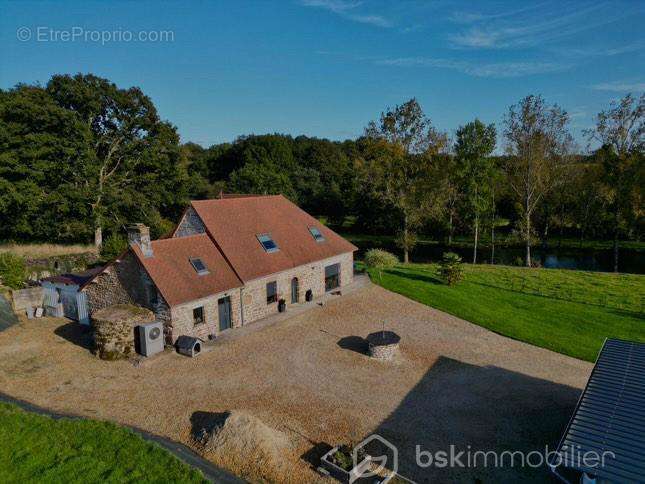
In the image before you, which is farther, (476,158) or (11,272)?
(476,158)

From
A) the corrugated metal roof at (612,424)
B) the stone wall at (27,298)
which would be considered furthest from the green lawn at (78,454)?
the stone wall at (27,298)

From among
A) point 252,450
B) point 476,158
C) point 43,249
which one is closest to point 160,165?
point 43,249

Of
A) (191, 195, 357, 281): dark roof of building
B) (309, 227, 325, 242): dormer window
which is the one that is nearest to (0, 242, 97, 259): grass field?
(191, 195, 357, 281): dark roof of building

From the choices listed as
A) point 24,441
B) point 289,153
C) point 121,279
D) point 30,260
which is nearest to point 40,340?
point 121,279

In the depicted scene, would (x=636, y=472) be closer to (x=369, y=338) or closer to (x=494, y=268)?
(x=369, y=338)

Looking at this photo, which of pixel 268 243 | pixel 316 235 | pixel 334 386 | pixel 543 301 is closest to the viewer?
pixel 334 386

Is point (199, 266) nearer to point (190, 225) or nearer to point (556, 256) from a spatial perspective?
point (190, 225)
